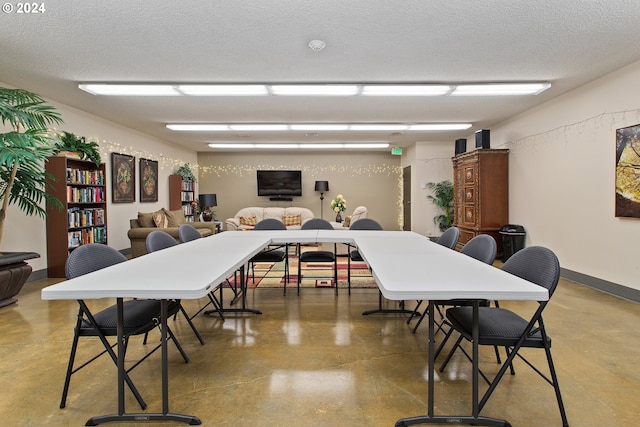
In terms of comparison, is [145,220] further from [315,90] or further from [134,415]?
[134,415]

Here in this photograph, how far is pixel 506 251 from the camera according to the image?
6.31 meters

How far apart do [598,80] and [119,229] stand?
8.16 m

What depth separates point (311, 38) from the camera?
11.0 feet

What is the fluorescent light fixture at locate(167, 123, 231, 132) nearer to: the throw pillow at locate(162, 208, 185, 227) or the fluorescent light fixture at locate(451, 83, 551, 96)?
the throw pillow at locate(162, 208, 185, 227)

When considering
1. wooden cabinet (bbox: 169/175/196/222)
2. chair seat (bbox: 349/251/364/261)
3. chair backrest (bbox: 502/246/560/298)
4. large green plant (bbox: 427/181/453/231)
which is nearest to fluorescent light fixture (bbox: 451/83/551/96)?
chair seat (bbox: 349/251/364/261)

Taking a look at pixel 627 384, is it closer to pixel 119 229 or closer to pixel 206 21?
pixel 206 21

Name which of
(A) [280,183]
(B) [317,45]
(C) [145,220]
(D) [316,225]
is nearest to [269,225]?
(D) [316,225]

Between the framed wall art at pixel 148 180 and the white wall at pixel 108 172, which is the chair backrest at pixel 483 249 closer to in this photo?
the white wall at pixel 108 172

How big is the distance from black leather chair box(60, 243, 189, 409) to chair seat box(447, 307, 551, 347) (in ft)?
5.88

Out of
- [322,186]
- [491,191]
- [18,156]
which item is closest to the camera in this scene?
[18,156]

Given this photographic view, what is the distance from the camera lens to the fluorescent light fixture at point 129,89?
14.9 ft

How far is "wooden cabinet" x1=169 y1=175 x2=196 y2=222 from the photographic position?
369 inches

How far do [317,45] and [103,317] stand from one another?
2.87 m

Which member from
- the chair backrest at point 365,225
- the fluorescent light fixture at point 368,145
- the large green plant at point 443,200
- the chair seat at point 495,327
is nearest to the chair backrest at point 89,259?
the chair seat at point 495,327
